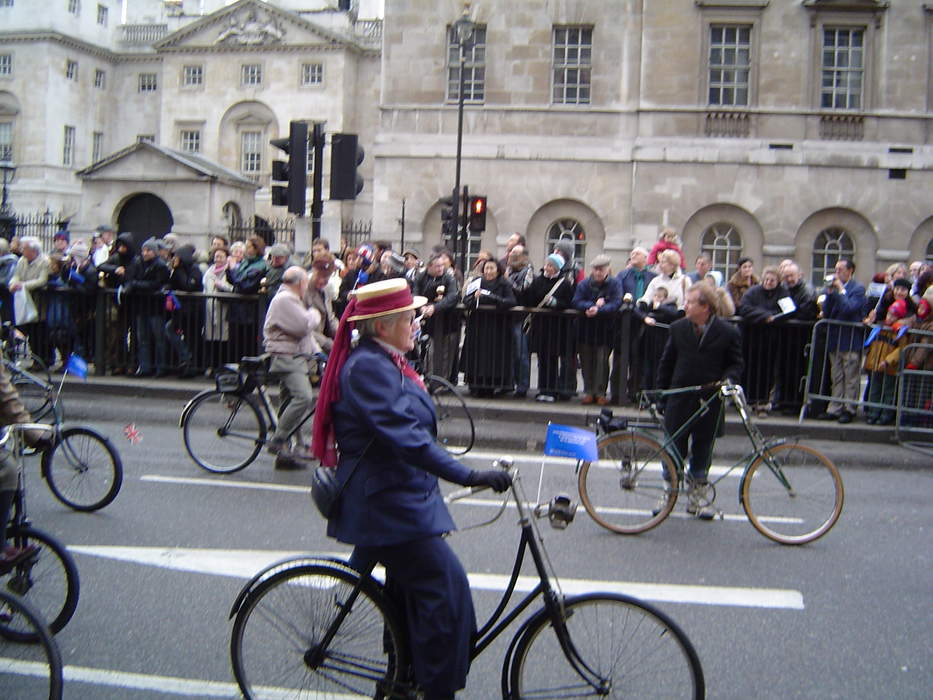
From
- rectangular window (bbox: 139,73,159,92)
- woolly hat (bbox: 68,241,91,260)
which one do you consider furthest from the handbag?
rectangular window (bbox: 139,73,159,92)

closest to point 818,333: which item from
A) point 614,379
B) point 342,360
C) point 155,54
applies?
point 614,379

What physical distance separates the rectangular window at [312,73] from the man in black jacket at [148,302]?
147 ft

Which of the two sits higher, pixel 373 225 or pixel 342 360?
pixel 373 225

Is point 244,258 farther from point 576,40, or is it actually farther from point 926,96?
point 926,96

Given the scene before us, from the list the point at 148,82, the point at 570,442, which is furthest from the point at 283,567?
the point at 148,82

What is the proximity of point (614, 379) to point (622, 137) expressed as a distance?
15004 millimetres

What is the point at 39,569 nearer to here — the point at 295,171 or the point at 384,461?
the point at 384,461

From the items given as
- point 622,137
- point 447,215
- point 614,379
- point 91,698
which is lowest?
point 91,698

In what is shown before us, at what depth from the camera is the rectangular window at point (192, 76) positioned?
59.0 m

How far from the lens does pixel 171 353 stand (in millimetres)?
14172

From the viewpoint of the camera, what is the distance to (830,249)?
86.7 ft

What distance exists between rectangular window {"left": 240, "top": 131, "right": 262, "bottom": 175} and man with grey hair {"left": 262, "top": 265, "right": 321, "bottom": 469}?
163 ft

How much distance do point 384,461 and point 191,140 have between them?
58511 mm

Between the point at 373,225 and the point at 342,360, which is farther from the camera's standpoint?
the point at 373,225
